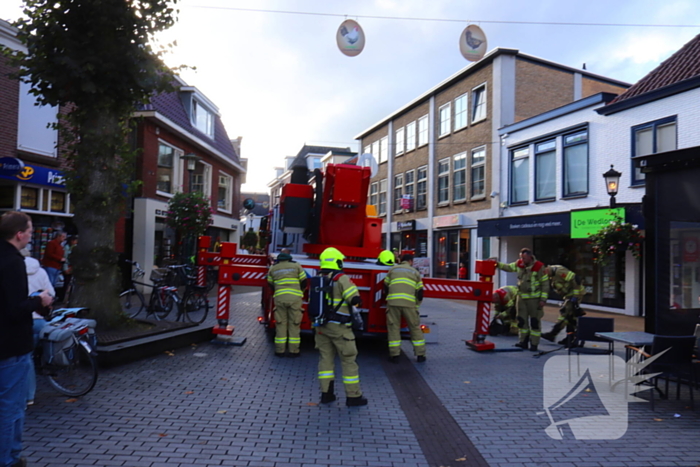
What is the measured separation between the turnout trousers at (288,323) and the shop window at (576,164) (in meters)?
12.5

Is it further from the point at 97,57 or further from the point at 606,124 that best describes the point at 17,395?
the point at 606,124

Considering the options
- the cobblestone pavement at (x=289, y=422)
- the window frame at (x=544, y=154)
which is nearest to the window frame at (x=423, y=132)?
the window frame at (x=544, y=154)

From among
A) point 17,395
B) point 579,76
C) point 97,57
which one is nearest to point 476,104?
point 579,76

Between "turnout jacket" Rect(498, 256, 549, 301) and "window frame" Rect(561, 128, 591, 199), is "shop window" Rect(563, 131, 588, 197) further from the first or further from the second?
"turnout jacket" Rect(498, 256, 549, 301)

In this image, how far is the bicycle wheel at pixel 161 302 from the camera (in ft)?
35.7

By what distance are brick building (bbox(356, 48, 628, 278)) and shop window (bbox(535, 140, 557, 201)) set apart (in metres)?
2.17

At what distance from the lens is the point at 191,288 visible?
11.5m

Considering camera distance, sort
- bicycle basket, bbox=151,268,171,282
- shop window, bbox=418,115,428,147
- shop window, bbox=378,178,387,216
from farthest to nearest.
Result: shop window, bbox=378,178,387,216, shop window, bbox=418,115,428,147, bicycle basket, bbox=151,268,171,282

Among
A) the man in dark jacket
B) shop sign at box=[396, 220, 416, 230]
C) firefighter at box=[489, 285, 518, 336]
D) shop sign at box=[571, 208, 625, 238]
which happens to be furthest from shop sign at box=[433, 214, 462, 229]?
the man in dark jacket

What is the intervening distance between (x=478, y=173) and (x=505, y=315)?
43.3ft

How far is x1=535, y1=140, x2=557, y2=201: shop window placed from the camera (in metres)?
18.8

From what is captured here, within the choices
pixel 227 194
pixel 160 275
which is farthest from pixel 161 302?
pixel 227 194

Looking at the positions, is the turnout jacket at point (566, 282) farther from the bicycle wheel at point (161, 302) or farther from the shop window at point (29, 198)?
the shop window at point (29, 198)

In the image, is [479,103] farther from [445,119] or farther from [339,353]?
[339,353]
